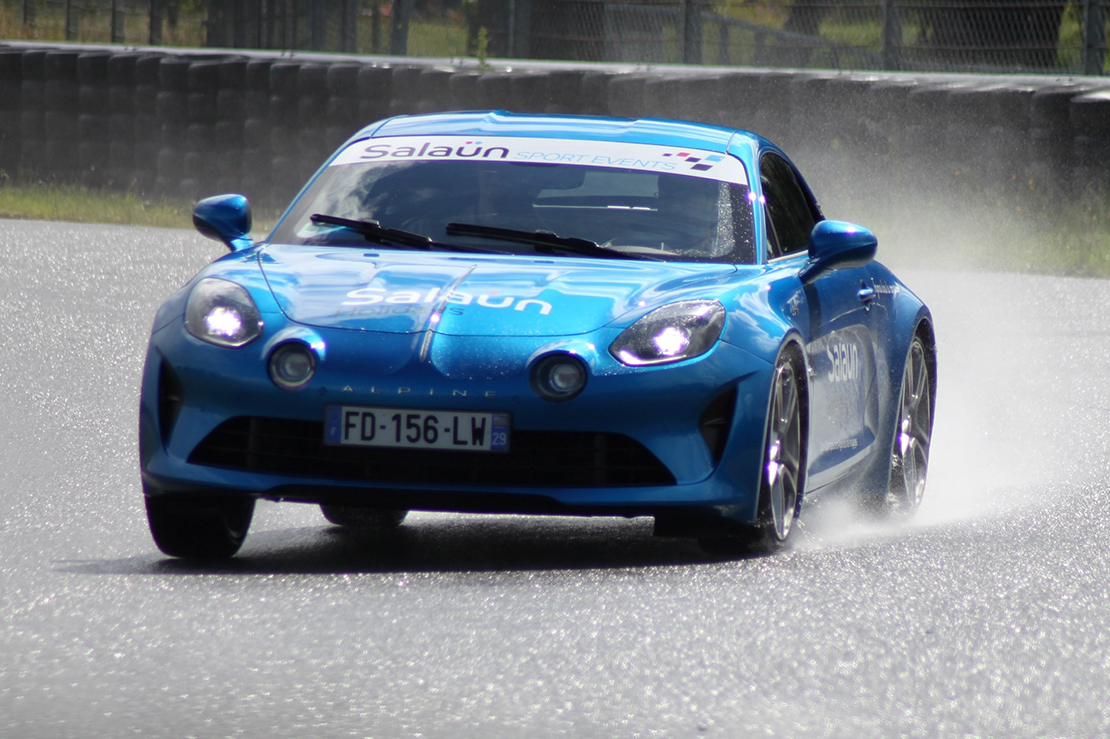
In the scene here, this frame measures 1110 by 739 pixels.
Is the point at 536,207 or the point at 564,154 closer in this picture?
the point at 536,207

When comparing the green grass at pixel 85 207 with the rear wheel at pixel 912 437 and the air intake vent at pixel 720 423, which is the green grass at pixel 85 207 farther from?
the air intake vent at pixel 720 423

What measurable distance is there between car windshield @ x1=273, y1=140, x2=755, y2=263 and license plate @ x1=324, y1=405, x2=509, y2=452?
967mm

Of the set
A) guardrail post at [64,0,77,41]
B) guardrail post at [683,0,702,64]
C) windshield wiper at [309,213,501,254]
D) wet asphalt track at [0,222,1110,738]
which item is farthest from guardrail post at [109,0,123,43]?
windshield wiper at [309,213,501,254]

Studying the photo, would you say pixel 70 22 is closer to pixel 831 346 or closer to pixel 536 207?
pixel 536 207

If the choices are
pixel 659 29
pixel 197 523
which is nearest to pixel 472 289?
pixel 197 523

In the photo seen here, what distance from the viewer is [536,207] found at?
6.16 meters

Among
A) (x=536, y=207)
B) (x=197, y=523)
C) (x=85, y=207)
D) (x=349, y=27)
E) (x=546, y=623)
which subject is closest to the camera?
(x=546, y=623)

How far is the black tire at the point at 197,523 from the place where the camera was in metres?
5.34

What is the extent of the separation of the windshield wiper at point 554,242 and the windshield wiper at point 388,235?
0.07 meters

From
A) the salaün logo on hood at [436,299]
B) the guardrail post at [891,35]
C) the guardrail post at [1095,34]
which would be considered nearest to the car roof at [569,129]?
the salaün logo on hood at [436,299]

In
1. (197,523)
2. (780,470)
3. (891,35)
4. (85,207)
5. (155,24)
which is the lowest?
(85,207)

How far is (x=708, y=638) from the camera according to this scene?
452cm

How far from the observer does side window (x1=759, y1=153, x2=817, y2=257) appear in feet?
21.2

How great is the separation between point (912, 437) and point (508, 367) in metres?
2.70
